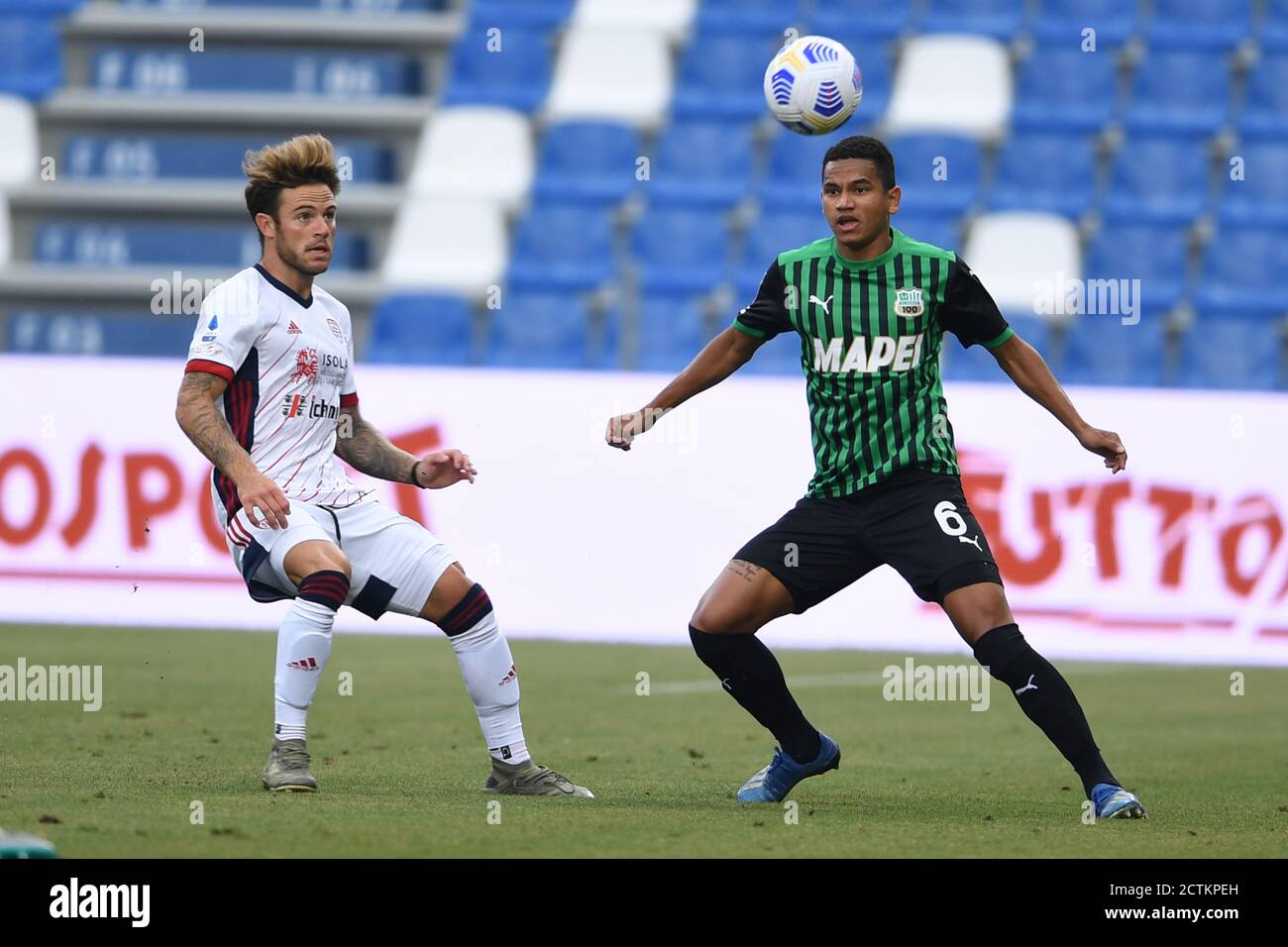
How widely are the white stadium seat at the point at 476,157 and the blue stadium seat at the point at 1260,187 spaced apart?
268 inches

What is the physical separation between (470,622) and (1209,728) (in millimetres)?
4718

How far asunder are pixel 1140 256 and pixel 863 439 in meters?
12.5

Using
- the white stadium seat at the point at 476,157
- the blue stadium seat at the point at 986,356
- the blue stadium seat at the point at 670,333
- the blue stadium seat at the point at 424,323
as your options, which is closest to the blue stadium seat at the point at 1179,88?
Answer: the blue stadium seat at the point at 986,356

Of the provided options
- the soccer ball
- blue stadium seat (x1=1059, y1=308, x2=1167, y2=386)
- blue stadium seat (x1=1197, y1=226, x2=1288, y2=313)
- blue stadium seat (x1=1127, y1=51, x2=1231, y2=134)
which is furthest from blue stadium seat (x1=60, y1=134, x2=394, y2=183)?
the soccer ball

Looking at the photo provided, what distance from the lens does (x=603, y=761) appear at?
8.54 metres

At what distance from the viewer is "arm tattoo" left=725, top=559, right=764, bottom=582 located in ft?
23.4

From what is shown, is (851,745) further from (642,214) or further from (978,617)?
(642,214)

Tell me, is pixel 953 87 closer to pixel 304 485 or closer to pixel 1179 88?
pixel 1179 88

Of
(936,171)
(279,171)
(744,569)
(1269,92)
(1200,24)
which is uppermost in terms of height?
(1200,24)

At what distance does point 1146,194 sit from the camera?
1970 centimetres

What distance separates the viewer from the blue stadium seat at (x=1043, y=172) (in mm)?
19688

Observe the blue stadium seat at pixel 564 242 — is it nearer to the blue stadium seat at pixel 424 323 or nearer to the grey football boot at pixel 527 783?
the blue stadium seat at pixel 424 323

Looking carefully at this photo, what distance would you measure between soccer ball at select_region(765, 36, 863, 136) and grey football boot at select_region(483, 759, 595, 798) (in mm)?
2733
